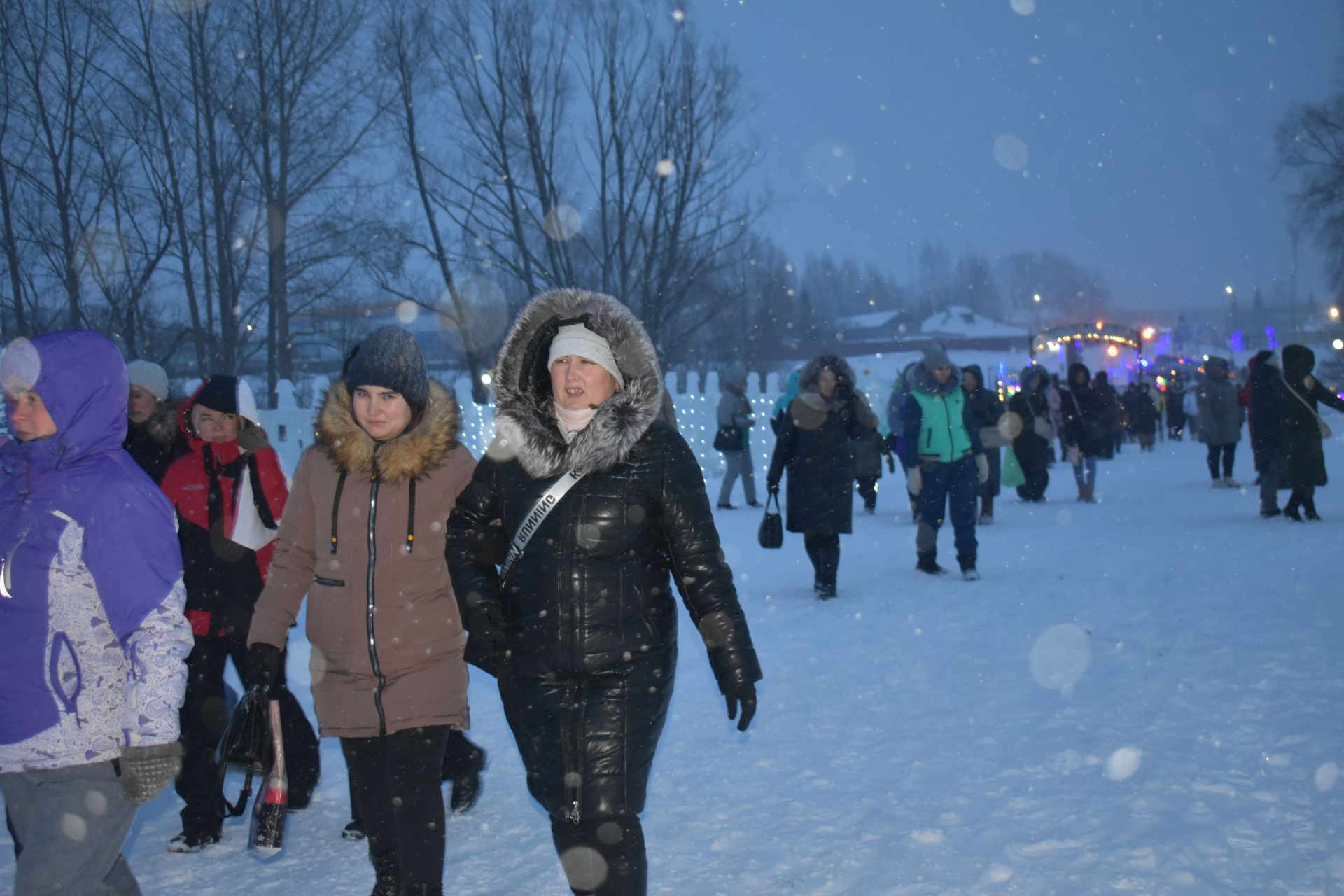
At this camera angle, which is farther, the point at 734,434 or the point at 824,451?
the point at 734,434

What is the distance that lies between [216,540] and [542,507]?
2.06 meters

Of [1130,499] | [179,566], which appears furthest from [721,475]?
[179,566]

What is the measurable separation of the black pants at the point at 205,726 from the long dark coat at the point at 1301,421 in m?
10.5

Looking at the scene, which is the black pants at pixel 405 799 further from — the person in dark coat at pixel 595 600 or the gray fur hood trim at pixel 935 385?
the gray fur hood trim at pixel 935 385

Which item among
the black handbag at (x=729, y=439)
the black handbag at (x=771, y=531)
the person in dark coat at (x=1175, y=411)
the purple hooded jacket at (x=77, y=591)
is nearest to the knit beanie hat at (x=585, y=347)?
the purple hooded jacket at (x=77, y=591)

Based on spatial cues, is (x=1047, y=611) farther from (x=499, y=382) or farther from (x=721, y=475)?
(x=721, y=475)

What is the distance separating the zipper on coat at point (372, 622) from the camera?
11.1 ft

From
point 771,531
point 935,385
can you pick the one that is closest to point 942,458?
point 935,385

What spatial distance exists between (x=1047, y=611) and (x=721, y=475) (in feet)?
46.8

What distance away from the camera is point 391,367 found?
3.60 meters

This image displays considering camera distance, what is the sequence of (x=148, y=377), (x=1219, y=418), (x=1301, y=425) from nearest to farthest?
1. (x=148, y=377)
2. (x=1301, y=425)
3. (x=1219, y=418)

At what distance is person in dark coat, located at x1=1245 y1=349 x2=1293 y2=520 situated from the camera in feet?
38.2

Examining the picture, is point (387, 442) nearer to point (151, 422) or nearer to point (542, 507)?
point (542, 507)

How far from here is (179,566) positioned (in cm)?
272
